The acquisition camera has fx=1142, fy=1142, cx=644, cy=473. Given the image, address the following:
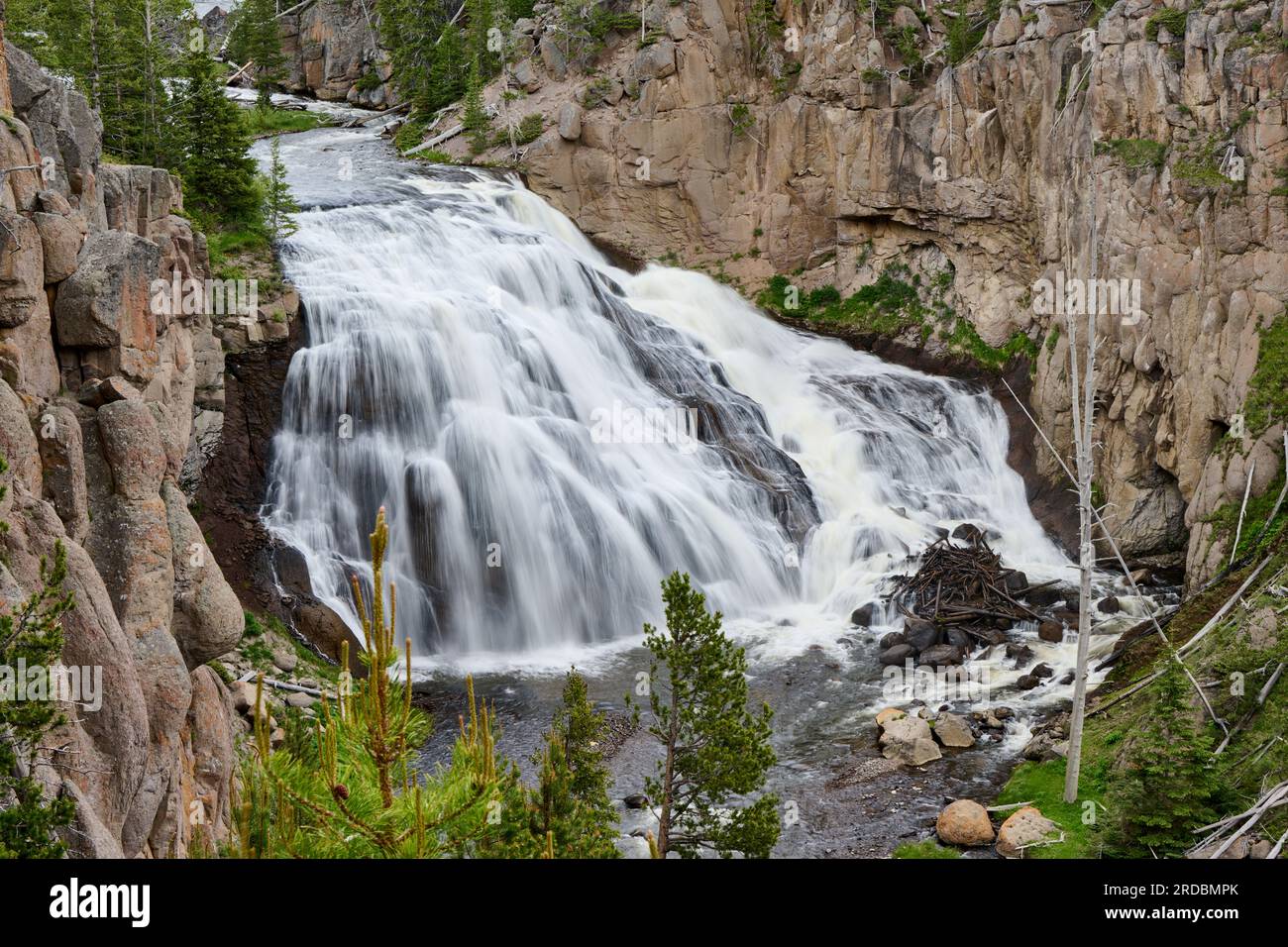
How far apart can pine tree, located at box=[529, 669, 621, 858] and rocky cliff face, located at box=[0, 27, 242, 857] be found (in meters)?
3.50

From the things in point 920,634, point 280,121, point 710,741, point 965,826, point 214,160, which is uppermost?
point 280,121

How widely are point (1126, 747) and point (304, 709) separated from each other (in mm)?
13476

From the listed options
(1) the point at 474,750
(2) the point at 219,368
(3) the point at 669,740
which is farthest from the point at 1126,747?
(2) the point at 219,368

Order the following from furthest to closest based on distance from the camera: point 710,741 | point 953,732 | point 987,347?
point 987,347, point 953,732, point 710,741

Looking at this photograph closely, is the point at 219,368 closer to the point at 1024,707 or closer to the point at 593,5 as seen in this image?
the point at 1024,707

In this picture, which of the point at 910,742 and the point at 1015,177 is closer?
the point at 910,742

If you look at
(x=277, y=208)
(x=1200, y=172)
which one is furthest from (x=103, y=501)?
(x=1200, y=172)

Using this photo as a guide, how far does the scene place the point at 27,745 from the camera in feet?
34.2

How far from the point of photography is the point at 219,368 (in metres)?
25.6

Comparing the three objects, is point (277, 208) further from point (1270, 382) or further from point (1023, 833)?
point (1023, 833)

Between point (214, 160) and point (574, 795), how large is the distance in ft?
84.7

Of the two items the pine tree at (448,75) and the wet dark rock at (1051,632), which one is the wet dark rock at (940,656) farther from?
the pine tree at (448,75)

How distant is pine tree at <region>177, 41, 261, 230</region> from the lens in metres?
32.6

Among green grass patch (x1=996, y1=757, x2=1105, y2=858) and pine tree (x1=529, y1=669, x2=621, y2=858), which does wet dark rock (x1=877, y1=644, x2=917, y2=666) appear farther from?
pine tree (x1=529, y1=669, x2=621, y2=858)
